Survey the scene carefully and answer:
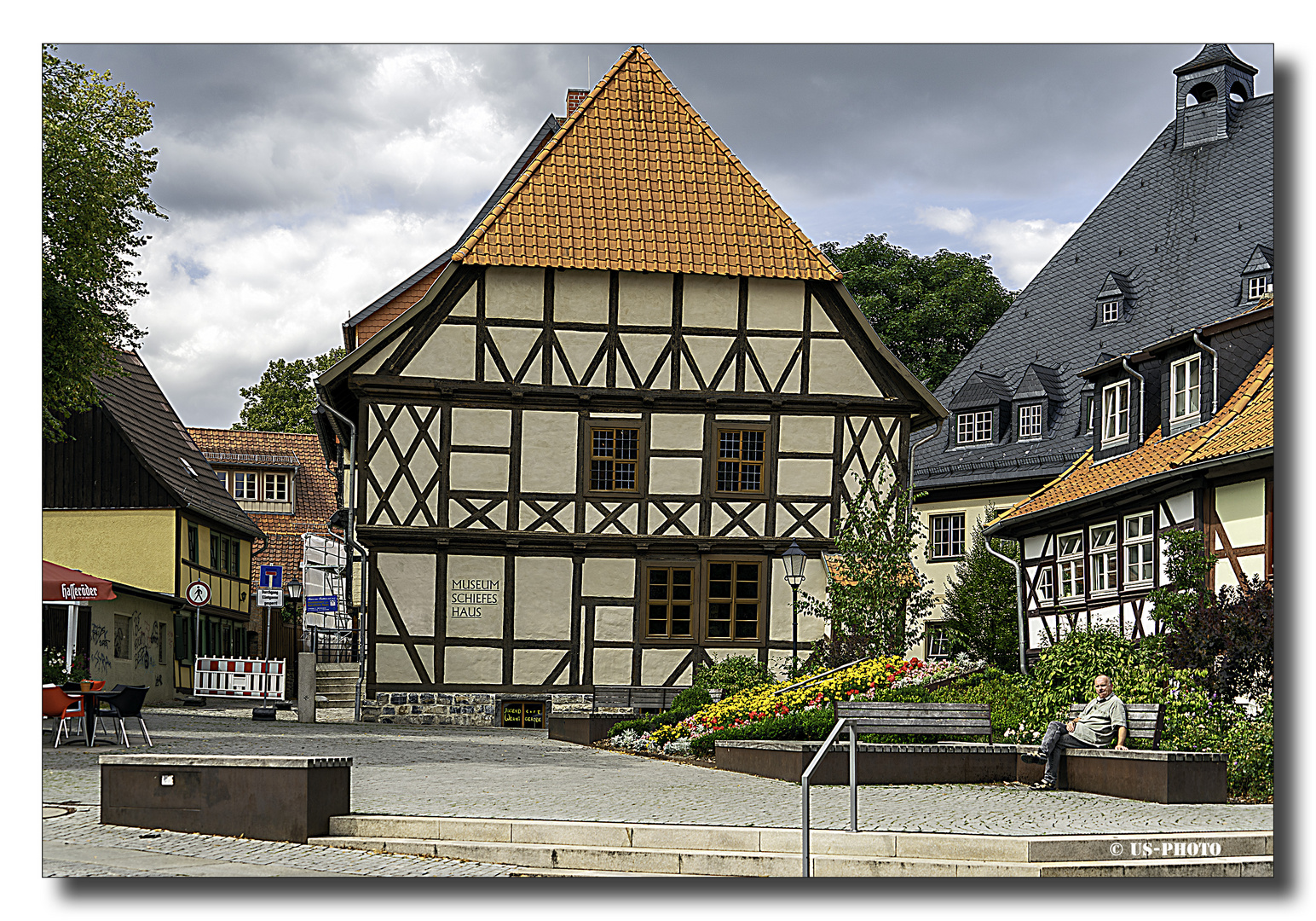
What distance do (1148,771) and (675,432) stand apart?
11.5 meters

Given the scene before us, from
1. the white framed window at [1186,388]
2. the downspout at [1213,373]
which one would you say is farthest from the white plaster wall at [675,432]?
the downspout at [1213,373]

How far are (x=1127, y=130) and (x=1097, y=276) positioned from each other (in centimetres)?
1112

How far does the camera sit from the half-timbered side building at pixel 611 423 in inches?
856

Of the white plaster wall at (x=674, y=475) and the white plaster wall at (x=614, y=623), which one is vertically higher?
the white plaster wall at (x=674, y=475)

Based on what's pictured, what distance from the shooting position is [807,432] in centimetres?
2288

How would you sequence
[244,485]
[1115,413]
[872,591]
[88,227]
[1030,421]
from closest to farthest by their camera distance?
[88,227]
[872,591]
[1115,413]
[244,485]
[1030,421]

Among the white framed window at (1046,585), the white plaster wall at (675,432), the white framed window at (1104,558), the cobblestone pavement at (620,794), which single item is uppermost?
the white plaster wall at (675,432)

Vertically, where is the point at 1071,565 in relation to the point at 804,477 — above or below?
below

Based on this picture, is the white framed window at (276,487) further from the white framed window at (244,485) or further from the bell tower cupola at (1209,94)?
the bell tower cupola at (1209,94)

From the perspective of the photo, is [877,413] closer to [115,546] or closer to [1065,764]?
[1065,764]

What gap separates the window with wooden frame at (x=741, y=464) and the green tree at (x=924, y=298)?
2874mm

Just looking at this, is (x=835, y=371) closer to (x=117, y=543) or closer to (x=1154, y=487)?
(x=1154, y=487)

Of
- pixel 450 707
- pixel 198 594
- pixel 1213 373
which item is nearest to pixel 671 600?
pixel 450 707
